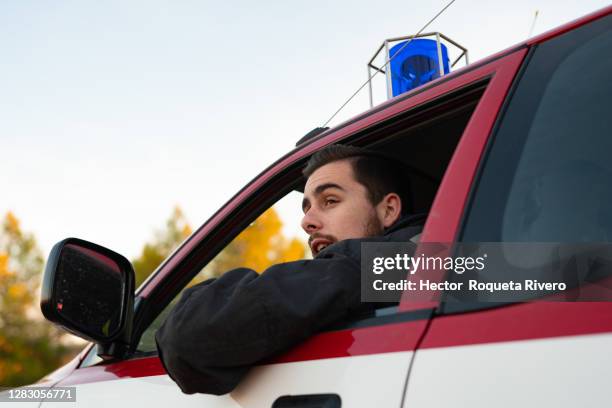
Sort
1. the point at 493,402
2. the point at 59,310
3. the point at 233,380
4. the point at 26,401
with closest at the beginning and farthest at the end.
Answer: the point at 493,402
the point at 233,380
the point at 59,310
the point at 26,401

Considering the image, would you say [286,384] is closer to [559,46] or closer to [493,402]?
[493,402]

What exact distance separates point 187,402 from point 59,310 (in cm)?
54

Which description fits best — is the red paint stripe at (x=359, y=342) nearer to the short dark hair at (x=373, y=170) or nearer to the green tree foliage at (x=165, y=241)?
the short dark hair at (x=373, y=170)

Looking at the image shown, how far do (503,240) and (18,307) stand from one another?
1873 inches

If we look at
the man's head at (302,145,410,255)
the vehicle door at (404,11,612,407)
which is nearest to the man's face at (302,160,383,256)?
the man's head at (302,145,410,255)

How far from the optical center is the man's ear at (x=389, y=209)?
2242mm

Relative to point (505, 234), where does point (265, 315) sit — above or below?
below

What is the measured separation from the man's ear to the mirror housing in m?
0.92

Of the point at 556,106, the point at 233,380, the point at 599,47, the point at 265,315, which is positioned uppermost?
the point at 599,47

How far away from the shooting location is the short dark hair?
203cm

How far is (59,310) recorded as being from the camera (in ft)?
5.84

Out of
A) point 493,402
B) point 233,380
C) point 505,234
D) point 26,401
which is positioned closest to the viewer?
point 493,402

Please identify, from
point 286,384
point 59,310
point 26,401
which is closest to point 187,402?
point 286,384

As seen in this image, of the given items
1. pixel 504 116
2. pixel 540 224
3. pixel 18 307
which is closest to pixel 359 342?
pixel 540 224
